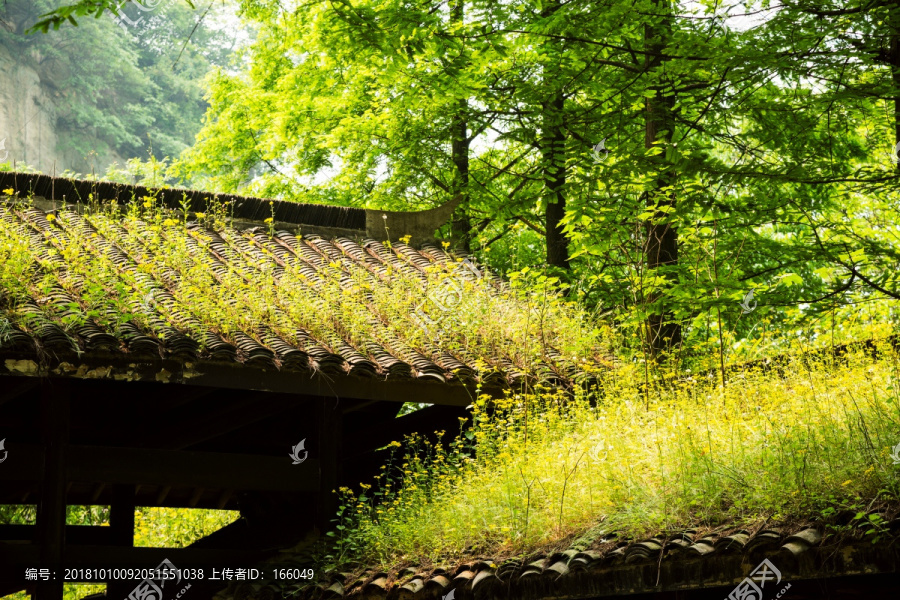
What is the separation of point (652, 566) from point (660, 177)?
3764mm

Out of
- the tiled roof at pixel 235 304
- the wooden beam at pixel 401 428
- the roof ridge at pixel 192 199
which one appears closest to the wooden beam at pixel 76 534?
the wooden beam at pixel 401 428

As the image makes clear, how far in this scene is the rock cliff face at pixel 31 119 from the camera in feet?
132

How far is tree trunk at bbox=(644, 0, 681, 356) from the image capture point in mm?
7012

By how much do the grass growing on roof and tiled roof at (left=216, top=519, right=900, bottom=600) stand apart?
17cm

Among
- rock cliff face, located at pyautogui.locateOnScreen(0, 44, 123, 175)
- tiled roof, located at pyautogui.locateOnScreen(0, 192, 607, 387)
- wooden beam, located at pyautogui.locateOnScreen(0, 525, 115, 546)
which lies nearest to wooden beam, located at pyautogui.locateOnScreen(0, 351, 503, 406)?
tiled roof, located at pyautogui.locateOnScreen(0, 192, 607, 387)

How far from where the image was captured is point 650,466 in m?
5.69

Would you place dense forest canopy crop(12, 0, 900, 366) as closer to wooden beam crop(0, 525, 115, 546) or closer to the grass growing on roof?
the grass growing on roof

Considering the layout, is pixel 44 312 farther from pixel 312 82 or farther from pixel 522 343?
pixel 312 82

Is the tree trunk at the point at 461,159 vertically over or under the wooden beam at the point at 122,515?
over

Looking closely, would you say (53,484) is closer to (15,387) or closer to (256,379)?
(15,387)

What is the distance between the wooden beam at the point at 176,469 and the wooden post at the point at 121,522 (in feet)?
7.18

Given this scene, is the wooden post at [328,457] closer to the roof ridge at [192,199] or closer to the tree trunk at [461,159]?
the roof ridge at [192,199]

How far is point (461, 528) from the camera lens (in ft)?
19.9

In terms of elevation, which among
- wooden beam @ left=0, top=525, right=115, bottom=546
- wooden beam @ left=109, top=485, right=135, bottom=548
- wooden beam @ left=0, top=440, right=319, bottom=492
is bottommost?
wooden beam @ left=0, top=525, right=115, bottom=546
